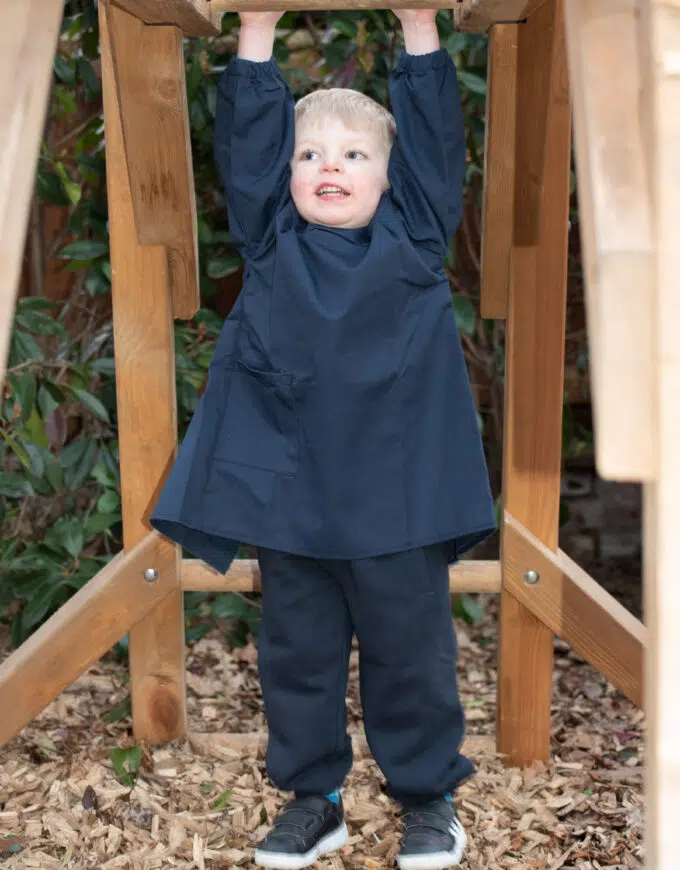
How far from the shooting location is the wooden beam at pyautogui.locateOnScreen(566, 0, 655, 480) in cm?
93

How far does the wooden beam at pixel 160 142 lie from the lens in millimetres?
1788

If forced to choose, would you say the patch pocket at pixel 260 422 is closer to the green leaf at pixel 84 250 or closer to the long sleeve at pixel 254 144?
the long sleeve at pixel 254 144

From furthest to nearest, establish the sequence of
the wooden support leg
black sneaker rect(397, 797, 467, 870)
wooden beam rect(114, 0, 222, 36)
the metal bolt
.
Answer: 1. the metal bolt
2. the wooden support leg
3. black sneaker rect(397, 797, 467, 870)
4. wooden beam rect(114, 0, 222, 36)

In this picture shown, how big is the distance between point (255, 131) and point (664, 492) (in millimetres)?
1000

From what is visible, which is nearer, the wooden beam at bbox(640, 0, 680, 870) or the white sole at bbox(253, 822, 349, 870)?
the wooden beam at bbox(640, 0, 680, 870)

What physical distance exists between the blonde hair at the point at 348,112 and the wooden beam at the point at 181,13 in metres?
0.20

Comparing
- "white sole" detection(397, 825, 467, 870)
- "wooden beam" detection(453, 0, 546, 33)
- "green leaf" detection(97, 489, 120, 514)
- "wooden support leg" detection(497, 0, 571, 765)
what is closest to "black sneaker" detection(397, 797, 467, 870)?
Answer: "white sole" detection(397, 825, 467, 870)

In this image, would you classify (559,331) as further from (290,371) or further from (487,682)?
(487,682)

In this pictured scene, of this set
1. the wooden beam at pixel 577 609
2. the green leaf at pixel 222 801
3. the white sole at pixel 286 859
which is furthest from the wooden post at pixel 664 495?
the green leaf at pixel 222 801

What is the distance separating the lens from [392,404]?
1690 millimetres

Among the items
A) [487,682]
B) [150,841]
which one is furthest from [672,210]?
[487,682]

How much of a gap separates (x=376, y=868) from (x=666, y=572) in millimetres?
1181

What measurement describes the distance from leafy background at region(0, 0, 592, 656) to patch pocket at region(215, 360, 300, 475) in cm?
61

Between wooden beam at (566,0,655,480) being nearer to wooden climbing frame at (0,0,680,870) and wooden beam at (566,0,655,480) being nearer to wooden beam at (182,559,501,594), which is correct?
wooden climbing frame at (0,0,680,870)
